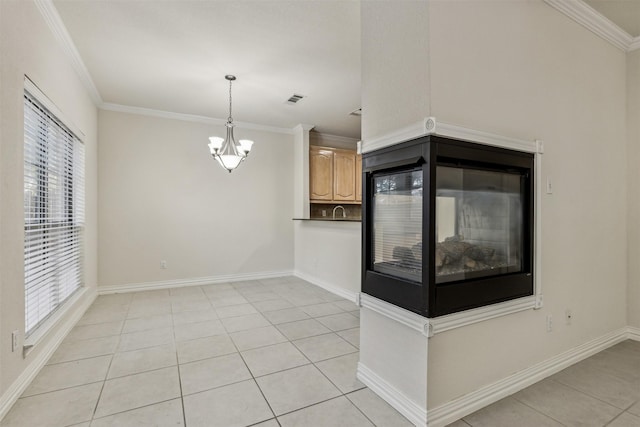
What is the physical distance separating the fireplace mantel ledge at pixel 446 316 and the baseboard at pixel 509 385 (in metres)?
0.43

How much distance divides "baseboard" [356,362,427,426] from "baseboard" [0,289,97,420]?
7.04 ft

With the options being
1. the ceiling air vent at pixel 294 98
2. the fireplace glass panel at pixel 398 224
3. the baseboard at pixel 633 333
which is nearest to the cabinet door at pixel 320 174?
the ceiling air vent at pixel 294 98

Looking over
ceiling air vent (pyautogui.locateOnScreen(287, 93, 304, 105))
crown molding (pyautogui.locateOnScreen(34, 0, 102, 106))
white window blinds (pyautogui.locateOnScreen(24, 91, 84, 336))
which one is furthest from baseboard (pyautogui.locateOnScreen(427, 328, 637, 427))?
crown molding (pyautogui.locateOnScreen(34, 0, 102, 106))

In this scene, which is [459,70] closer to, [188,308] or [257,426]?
[257,426]

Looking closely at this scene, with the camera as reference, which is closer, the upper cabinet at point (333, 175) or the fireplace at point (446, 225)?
the fireplace at point (446, 225)

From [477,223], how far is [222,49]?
2.72 metres

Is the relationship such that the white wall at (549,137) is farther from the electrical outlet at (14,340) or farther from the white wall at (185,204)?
the white wall at (185,204)

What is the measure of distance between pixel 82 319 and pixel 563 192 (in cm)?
477

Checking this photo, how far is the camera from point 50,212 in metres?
2.82

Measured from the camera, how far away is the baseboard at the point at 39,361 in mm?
1848

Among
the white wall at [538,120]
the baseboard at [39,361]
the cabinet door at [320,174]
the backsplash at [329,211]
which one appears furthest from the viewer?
the backsplash at [329,211]

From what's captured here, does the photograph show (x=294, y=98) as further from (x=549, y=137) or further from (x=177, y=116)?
(x=549, y=137)

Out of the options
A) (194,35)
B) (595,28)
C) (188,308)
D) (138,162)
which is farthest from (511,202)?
(138,162)

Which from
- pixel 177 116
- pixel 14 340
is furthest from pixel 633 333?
pixel 177 116
